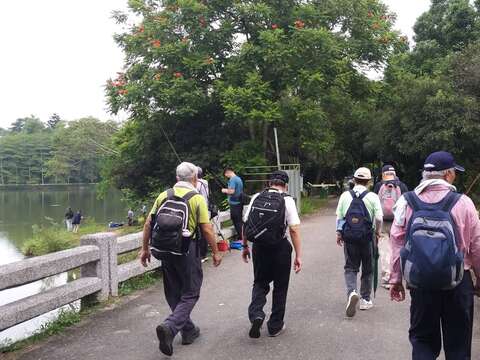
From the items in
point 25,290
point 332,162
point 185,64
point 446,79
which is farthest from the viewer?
point 332,162

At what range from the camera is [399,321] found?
5828mm

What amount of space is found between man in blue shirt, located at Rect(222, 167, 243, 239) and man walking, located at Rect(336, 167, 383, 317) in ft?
16.5

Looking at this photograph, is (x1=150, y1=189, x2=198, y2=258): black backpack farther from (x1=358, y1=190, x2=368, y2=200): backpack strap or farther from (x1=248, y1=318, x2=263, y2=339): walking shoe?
(x1=358, y1=190, x2=368, y2=200): backpack strap

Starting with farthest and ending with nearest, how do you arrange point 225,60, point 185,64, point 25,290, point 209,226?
point 225,60 → point 185,64 → point 25,290 → point 209,226

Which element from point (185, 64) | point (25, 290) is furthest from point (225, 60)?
point (25, 290)

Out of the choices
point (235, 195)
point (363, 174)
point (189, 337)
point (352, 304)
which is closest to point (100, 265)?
point (189, 337)

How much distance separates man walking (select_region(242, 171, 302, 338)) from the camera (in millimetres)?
5129

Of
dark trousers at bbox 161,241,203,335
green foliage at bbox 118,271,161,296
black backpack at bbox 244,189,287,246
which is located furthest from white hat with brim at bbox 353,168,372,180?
green foliage at bbox 118,271,161,296

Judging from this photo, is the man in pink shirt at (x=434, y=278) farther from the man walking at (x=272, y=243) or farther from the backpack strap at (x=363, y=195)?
the backpack strap at (x=363, y=195)

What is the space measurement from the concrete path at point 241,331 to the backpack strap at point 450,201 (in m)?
1.90

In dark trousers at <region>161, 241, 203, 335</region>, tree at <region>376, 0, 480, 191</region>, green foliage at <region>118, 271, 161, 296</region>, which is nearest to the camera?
dark trousers at <region>161, 241, 203, 335</region>

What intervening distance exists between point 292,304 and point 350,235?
1.36 metres

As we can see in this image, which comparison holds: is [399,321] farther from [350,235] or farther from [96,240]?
[96,240]

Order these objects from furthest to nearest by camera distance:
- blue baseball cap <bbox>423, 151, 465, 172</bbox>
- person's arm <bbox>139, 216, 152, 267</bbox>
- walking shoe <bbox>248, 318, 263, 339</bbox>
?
walking shoe <bbox>248, 318, 263, 339</bbox> < person's arm <bbox>139, 216, 152, 267</bbox> < blue baseball cap <bbox>423, 151, 465, 172</bbox>
